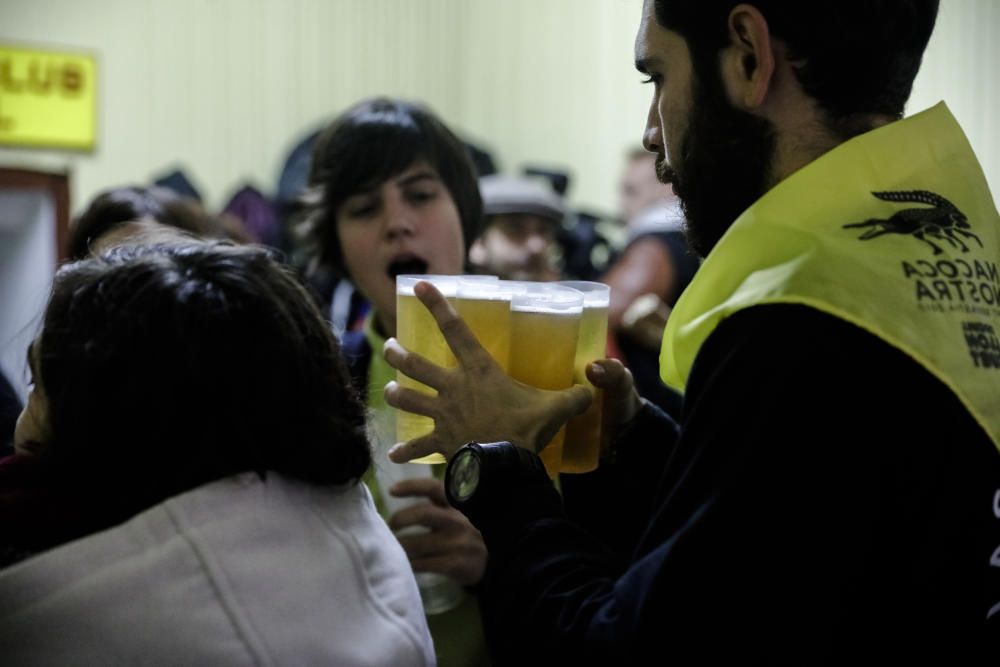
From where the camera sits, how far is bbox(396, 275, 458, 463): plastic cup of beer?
1.16 metres

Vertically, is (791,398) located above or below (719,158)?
below

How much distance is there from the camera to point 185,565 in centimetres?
87

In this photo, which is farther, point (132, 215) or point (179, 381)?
point (132, 215)

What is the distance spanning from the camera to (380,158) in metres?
1.89

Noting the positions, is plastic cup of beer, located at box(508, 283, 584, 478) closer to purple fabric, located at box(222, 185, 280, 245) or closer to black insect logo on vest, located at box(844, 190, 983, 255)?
black insect logo on vest, located at box(844, 190, 983, 255)

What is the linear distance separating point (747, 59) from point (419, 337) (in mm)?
458

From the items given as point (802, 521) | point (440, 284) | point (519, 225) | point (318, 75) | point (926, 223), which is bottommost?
point (519, 225)

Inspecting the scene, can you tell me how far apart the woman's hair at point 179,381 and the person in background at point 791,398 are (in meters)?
0.18

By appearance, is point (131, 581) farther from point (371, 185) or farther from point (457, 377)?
point (371, 185)

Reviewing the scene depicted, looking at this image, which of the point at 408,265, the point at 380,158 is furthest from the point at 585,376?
the point at 380,158

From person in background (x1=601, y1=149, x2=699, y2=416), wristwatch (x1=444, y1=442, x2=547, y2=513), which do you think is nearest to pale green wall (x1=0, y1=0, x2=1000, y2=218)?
person in background (x1=601, y1=149, x2=699, y2=416)

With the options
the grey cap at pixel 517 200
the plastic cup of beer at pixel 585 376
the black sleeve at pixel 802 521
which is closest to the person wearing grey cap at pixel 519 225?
the grey cap at pixel 517 200

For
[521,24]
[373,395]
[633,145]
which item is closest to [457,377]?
[373,395]

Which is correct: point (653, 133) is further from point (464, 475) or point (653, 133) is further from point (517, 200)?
point (517, 200)
